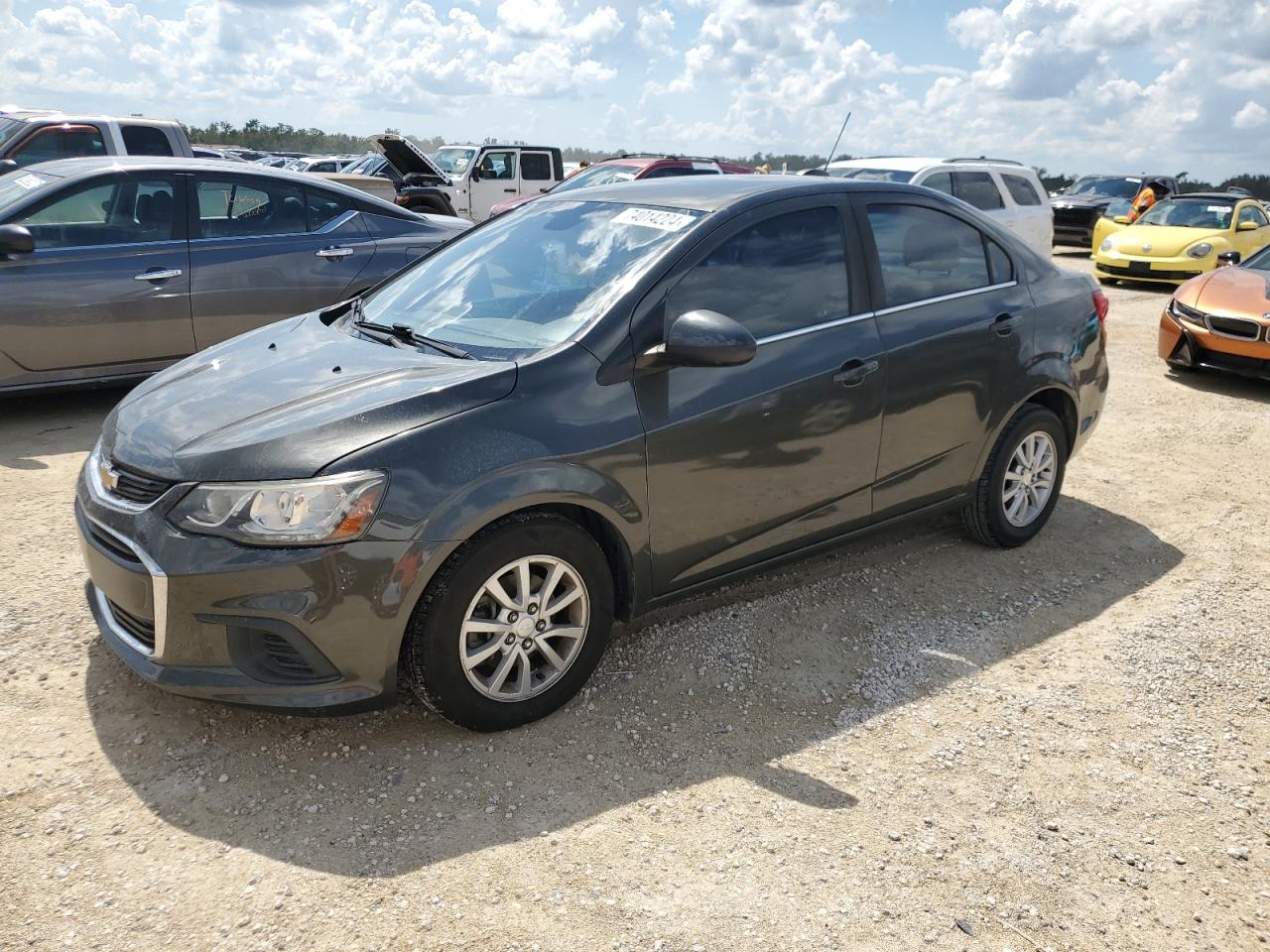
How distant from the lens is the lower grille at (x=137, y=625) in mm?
2943

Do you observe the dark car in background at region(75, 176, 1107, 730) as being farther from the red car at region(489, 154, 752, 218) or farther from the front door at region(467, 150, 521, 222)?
the front door at region(467, 150, 521, 222)

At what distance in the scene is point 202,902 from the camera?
8.13ft

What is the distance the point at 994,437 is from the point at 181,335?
4.88 m

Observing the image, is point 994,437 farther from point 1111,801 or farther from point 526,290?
point 526,290

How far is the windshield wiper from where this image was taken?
337 cm

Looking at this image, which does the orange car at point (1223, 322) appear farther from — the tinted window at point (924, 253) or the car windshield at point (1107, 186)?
the car windshield at point (1107, 186)

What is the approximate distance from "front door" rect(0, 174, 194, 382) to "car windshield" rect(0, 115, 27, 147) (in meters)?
5.26

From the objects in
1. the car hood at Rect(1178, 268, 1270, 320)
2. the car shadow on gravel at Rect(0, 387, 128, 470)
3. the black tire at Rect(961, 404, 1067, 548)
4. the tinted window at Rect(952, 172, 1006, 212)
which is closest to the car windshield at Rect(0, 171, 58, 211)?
the car shadow on gravel at Rect(0, 387, 128, 470)

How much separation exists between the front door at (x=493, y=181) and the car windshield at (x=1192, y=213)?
10821 millimetres

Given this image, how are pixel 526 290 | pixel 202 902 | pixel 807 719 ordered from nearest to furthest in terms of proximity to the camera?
pixel 202 902 → pixel 807 719 → pixel 526 290

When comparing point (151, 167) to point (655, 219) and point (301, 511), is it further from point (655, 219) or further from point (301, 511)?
point (301, 511)

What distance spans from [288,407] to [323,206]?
4462 mm

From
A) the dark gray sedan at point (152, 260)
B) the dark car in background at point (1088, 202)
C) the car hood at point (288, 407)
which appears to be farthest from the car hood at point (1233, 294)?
the dark car in background at point (1088, 202)

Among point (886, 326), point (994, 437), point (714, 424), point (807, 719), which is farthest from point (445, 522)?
point (994, 437)
